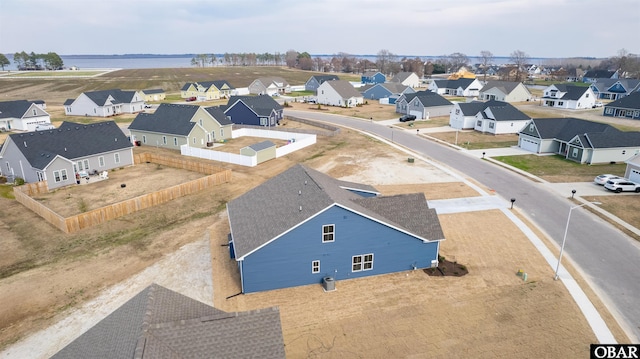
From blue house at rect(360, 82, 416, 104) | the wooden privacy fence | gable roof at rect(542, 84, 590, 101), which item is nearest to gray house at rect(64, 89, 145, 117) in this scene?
the wooden privacy fence

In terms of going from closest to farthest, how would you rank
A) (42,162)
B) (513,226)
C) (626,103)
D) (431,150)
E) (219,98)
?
(513,226) → (42,162) → (431,150) → (626,103) → (219,98)

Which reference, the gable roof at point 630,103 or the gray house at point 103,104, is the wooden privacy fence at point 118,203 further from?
the gable roof at point 630,103

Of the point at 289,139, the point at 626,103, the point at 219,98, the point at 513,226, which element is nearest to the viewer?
the point at 513,226

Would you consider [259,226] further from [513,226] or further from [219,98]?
[219,98]

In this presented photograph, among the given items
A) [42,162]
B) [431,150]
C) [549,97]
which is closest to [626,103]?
[549,97]

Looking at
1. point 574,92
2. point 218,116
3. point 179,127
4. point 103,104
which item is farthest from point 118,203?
point 574,92

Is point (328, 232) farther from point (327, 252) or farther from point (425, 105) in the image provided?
point (425, 105)

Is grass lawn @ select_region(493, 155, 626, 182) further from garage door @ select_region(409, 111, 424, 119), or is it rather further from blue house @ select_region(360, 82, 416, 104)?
blue house @ select_region(360, 82, 416, 104)

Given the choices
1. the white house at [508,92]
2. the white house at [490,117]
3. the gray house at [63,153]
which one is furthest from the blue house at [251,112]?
the white house at [508,92]
